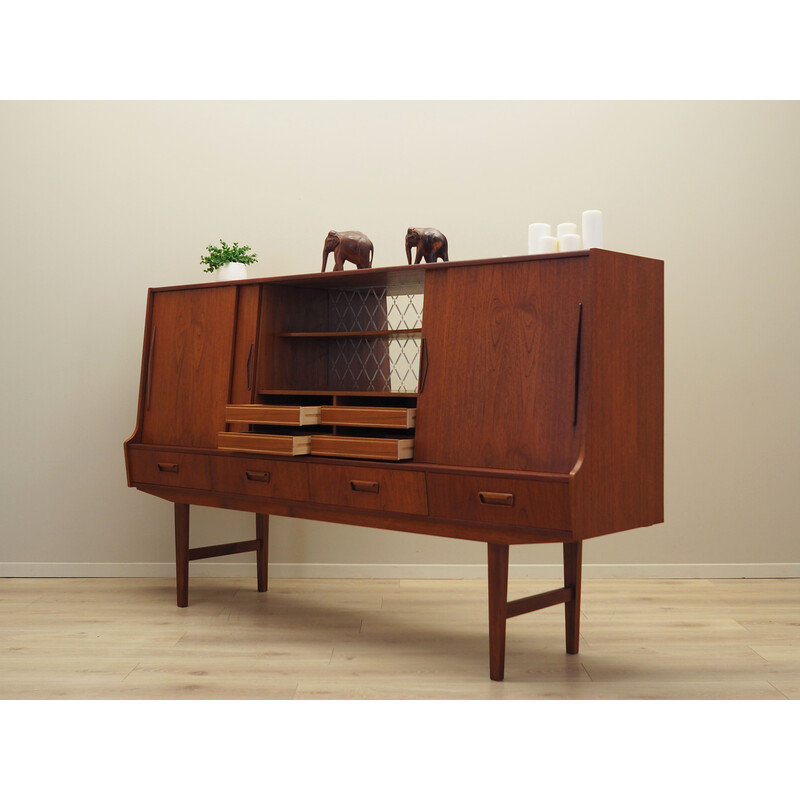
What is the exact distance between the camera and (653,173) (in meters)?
4.21

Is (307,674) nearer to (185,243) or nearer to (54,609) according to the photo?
(54,609)

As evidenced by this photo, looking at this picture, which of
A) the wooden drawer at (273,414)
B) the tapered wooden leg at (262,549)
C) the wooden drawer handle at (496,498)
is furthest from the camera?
the tapered wooden leg at (262,549)

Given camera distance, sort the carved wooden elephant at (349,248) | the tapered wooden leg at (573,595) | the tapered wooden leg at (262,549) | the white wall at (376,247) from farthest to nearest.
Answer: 1. the white wall at (376,247)
2. the tapered wooden leg at (262,549)
3. the carved wooden elephant at (349,248)
4. the tapered wooden leg at (573,595)

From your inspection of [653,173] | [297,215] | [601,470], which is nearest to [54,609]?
[297,215]

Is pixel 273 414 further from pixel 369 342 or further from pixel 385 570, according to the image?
pixel 385 570

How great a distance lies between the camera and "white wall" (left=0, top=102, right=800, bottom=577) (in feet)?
13.8

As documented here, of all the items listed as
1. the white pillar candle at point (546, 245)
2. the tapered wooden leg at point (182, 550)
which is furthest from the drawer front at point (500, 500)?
the tapered wooden leg at point (182, 550)

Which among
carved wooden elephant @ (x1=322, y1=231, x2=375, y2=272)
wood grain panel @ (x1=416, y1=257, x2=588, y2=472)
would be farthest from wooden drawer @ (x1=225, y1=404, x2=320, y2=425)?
carved wooden elephant @ (x1=322, y1=231, x2=375, y2=272)

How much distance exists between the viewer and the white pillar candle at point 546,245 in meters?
2.84

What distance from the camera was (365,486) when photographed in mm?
2951

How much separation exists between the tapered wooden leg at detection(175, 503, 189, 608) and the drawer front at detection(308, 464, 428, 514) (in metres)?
0.89

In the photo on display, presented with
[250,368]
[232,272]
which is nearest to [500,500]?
[250,368]

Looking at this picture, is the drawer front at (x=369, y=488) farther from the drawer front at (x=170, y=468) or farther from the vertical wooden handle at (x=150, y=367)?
the vertical wooden handle at (x=150, y=367)

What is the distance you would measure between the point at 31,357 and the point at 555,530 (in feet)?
9.80
